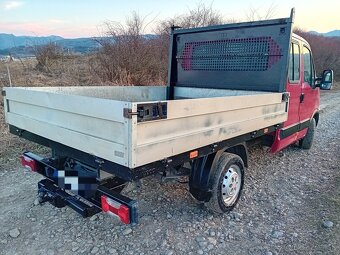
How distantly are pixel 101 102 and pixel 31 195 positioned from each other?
2277 mm

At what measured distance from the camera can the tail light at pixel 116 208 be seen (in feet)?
7.59

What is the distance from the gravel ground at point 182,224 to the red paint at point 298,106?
25.2 inches

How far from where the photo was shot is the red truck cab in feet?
14.4

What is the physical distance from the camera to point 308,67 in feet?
17.3

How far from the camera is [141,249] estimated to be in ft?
9.35

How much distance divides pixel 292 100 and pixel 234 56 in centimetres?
110

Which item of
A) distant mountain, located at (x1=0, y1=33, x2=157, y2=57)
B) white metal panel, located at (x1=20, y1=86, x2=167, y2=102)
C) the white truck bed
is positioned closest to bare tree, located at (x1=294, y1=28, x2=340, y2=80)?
distant mountain, located at (x1=0, y1=33, x2=157, y2=57)

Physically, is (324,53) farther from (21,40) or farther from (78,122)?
(78,122)

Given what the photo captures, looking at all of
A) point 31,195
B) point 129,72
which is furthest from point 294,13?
point 129,72

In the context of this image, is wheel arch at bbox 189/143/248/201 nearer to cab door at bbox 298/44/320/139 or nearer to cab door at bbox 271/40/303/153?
cab door at bbox 271/40/303/153

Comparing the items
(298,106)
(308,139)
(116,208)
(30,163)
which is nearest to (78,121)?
(116,208)

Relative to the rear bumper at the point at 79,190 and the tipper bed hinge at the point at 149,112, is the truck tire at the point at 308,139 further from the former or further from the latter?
the tipper bed hinge at the point at 149,112

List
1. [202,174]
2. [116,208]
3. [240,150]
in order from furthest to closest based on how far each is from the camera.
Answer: [240,150] < [202,174] < [116,208]

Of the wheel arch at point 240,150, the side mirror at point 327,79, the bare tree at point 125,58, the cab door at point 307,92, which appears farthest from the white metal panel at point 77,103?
the bare tree at point 125,58
